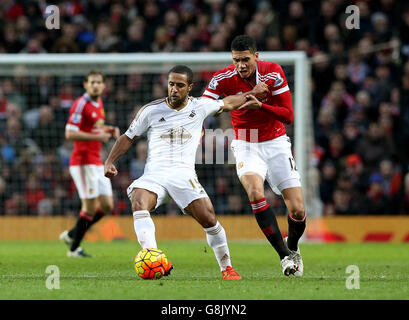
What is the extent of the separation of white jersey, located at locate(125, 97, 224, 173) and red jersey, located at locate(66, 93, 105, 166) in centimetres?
391

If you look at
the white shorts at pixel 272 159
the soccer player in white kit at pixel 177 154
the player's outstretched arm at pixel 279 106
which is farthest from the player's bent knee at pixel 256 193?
the player's outstretched arm at pixel 279 106

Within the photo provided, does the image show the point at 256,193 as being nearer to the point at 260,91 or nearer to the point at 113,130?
the point at 260,91

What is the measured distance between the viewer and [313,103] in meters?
17.9

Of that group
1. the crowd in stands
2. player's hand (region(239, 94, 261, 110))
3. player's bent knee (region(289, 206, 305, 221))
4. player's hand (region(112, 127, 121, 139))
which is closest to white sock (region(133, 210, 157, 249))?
player's hand (region(239, 94, 261, 110))

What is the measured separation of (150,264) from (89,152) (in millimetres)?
4836

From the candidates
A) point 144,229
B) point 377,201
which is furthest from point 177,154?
point 377,201

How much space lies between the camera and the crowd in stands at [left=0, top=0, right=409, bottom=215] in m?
16.4

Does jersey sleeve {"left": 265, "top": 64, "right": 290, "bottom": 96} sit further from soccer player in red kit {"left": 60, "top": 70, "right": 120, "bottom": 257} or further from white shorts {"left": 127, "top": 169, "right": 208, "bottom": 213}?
soccer player in red kit {"left": 60, "top": 70, "right": 120, "bottom": 257}

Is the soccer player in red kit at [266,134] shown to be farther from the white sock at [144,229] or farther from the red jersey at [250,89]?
the white sock at [144,229]

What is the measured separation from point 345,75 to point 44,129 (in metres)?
6.42

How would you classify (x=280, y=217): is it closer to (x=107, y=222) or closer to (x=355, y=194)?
(x=355, y=194)

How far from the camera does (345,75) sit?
17.6 meters

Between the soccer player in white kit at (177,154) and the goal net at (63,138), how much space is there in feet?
24.3
